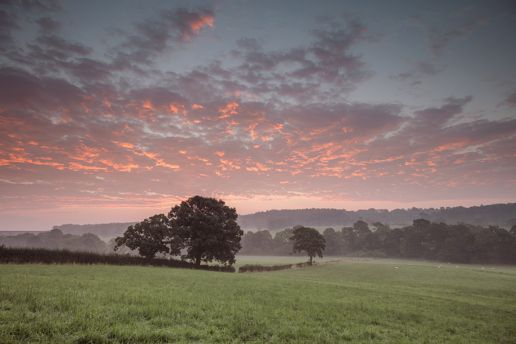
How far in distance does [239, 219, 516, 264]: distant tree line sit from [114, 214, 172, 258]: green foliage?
9137cm

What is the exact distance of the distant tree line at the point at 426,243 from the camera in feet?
312

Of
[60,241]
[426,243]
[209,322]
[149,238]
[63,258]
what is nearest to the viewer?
[209,322]

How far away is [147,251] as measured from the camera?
4612 cm

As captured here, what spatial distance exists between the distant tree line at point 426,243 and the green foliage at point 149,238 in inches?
3597

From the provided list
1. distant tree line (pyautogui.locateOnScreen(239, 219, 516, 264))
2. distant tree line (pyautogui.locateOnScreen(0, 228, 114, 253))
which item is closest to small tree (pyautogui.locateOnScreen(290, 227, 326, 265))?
distant tree line (pyautogui.locateOnScreen(239, 219, 516, 264))

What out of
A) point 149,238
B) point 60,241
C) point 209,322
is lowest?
point 60,241

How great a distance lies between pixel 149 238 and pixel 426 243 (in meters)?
135

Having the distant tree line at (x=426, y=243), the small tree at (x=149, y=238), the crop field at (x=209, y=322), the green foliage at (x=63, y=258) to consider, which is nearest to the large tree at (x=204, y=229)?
the small tree at (x=149, y=238)

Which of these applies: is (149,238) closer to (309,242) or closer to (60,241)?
(309,242)

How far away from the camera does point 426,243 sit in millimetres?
117938

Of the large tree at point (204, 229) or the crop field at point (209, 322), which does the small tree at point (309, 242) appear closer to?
the large tree at point (204, 229)

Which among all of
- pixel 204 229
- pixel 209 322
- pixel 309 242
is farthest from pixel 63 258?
pixel 309 242

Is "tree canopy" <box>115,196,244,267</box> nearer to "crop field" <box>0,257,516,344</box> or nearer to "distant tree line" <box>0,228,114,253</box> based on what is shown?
"crop field" <box>0,257,516,344</box>

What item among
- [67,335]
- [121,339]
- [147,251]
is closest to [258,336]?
[121,339]
